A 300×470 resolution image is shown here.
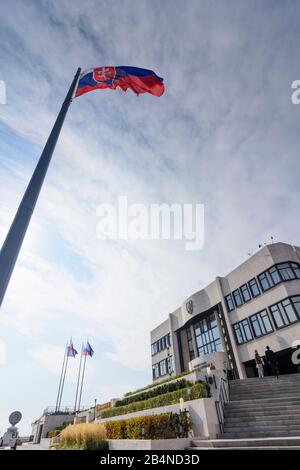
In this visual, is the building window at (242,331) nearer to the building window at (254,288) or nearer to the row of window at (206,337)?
the building window at (254,288)

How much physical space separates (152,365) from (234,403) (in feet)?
96.9

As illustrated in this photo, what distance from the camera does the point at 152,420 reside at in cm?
1100

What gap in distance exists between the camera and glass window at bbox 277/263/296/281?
69.5ft

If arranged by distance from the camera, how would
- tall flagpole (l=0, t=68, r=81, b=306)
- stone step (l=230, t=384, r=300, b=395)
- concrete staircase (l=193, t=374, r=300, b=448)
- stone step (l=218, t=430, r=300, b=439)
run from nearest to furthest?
1. tall flagpole (l=0, t=68, r=81, b=306)
2. concrete staircase (l=193, t=374, r=300, b=448)
3. stone step (l=218, t=430, r=300, b=439)
4. stone step (l=230, t=384, r=300, b=395)

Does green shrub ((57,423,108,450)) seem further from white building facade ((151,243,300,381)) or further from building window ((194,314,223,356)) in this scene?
building window ((194,314,223,356))

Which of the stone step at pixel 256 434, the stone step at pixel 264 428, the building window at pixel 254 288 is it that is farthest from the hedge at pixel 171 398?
the building window at pixel 254 288

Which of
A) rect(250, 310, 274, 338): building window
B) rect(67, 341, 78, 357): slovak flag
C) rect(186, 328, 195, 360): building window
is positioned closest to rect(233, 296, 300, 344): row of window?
rect(250, 310, 274, 338): building window

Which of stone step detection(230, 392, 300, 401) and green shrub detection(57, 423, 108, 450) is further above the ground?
stone step detection(230, 392, 300, 401)

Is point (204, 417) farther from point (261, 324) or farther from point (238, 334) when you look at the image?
point (238, 334)

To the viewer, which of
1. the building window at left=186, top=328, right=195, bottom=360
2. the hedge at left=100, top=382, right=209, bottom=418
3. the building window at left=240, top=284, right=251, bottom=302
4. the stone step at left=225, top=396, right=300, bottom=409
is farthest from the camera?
the building window at left=186, top=328, right=195, bottom=360

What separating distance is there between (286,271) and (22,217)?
2212 centimetres

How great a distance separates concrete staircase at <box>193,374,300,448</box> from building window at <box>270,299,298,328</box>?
18.2 feet

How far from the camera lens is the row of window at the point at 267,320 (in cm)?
1960
